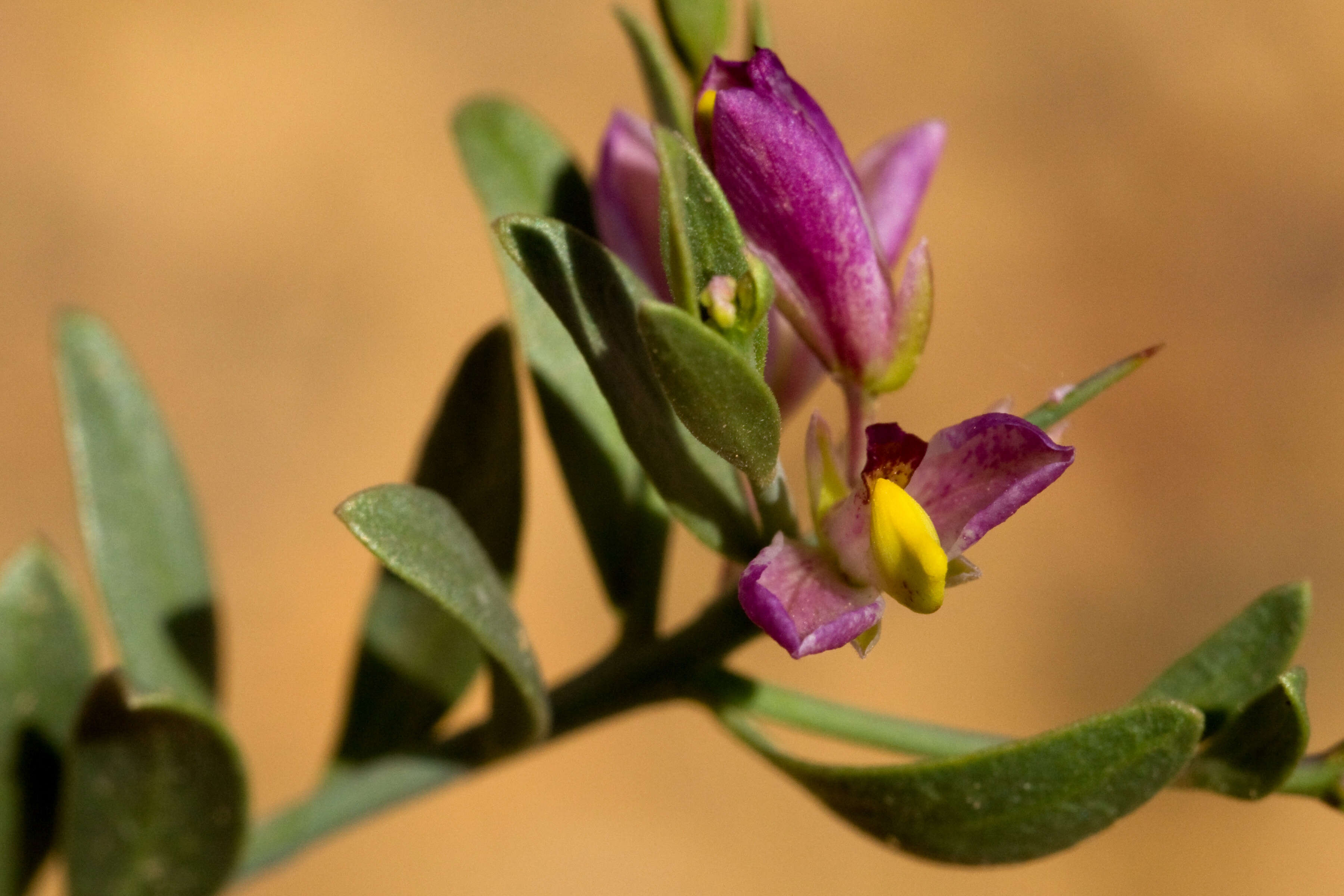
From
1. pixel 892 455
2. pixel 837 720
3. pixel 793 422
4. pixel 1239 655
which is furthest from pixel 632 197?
pixel 793 422

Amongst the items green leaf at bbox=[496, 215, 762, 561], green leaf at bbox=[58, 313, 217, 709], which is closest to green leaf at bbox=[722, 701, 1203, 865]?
green leaf at bbox=[496, 215, 762, 561]

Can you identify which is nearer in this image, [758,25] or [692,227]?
[692,227]

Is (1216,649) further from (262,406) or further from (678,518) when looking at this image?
(262,406)

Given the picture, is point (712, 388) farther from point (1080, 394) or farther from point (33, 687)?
Answer: point (33, 687)

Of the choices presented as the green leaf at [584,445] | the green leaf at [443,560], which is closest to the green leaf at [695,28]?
the green leaf at [584,445]

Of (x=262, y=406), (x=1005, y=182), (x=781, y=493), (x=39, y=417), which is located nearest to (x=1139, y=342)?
(x=1005, y=182)

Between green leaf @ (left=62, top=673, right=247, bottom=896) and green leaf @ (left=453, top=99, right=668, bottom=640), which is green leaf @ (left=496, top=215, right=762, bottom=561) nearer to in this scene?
green leaf @ (left=453, top=99, right=668, bottom=640)
